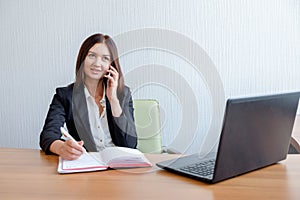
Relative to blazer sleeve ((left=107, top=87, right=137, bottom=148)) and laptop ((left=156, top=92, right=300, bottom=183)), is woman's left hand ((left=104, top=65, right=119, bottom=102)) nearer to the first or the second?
blazer sleeve ((left=107, top=87, right=137, bottom=148))

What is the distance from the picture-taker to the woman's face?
1600mm

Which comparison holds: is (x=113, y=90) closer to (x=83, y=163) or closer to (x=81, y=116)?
(x=81, y=116)

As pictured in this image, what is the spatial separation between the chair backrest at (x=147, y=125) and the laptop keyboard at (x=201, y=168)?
0.71 meters

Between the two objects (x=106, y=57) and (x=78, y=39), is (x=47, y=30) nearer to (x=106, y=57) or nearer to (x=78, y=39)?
(x=78, y=39)

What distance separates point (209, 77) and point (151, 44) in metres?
0.43

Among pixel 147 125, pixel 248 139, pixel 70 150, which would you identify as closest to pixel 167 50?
pixel 147 125

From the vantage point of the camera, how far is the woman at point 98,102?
1.61 meters

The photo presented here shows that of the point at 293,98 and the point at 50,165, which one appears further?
the point at 50,165

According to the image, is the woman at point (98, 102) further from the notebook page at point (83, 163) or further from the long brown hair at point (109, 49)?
the notebook page at point (83, 163)

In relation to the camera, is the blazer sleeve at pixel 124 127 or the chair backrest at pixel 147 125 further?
the chair backrest at pixel 147 125

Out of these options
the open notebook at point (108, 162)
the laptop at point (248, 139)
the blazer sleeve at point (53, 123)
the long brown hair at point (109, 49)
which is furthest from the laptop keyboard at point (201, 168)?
the long brown hair at point (109, 49)

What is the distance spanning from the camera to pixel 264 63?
2.29 m

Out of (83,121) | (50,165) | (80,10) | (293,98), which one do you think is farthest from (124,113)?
(80,10)

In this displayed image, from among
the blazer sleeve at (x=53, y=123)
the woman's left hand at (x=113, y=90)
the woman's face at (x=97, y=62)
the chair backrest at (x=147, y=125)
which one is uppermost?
the woman's face at (x=97, y=62)
